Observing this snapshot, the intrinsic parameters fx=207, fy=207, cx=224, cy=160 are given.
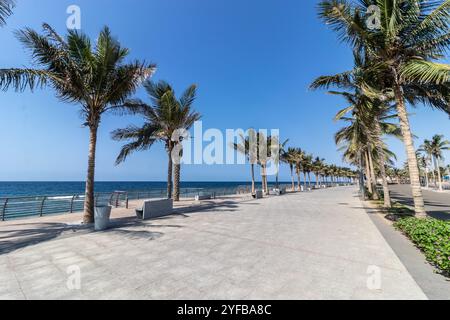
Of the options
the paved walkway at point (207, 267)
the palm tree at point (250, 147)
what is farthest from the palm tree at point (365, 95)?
the palm tree at point (250, 147)

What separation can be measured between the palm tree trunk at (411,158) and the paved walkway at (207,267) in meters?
2.08

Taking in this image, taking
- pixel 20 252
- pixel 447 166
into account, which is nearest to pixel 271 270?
pixel 20 252

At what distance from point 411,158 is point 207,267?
316 inches

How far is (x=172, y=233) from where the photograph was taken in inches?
285

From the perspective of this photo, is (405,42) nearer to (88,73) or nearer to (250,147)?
(88,73)

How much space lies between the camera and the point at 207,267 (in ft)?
14.1

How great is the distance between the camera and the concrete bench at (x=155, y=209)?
33.2ft

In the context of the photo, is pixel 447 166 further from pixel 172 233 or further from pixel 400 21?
pixel 172 233

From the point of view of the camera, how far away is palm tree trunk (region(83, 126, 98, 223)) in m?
8.58

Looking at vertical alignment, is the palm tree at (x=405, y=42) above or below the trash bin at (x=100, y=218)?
above

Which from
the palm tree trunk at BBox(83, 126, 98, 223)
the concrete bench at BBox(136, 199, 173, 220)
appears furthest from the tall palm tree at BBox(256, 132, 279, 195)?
the palm tree trunk at BBox(83, 126, 98, 223)

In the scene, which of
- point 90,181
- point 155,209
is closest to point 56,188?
point 155,209

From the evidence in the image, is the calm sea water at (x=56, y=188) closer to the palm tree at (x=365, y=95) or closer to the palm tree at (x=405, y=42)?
the palm tree at (x=365, y=95)

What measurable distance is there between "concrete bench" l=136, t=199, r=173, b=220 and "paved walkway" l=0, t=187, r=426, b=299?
2944 millimetres
